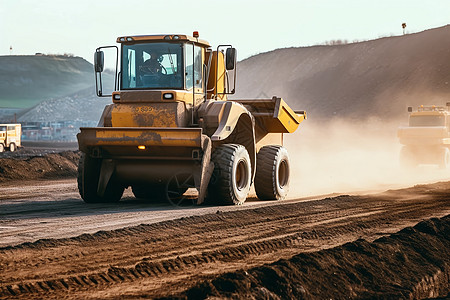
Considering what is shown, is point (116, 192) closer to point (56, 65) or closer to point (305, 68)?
point (305, 68)

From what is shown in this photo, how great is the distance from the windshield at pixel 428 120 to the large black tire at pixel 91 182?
1593 centimetres

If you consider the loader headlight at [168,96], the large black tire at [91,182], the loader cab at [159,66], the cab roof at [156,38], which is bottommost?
the large black tire at [91,182]

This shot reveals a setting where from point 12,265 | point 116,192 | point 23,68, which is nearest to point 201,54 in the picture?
point 116,192

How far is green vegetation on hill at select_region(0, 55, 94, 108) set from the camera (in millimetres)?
127188

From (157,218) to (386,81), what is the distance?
65.9m

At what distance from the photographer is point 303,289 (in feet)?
23.0

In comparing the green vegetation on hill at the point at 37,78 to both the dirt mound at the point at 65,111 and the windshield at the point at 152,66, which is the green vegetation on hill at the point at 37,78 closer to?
the dirt mound at the point at 65,111

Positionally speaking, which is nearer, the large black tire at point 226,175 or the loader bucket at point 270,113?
the large black tire at point 226,175

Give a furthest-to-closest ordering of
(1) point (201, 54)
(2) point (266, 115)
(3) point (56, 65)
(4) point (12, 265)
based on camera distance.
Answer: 1. (3) point (56, 65)
2. (2) point (266, 115)
3. (1) point (201, 54)
4. (4) point (12, 265)

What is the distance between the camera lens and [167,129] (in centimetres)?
1312

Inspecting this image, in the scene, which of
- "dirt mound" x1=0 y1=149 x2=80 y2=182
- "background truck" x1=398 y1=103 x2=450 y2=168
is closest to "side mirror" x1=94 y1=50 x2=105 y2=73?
"dirt mound" x1=0 y1=149 x2=80 y2=182

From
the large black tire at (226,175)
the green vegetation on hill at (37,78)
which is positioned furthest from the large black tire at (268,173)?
the green vegetation on hill at (37,78)

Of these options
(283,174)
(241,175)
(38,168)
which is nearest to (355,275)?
(241,175)

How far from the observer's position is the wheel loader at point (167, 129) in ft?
44.0
